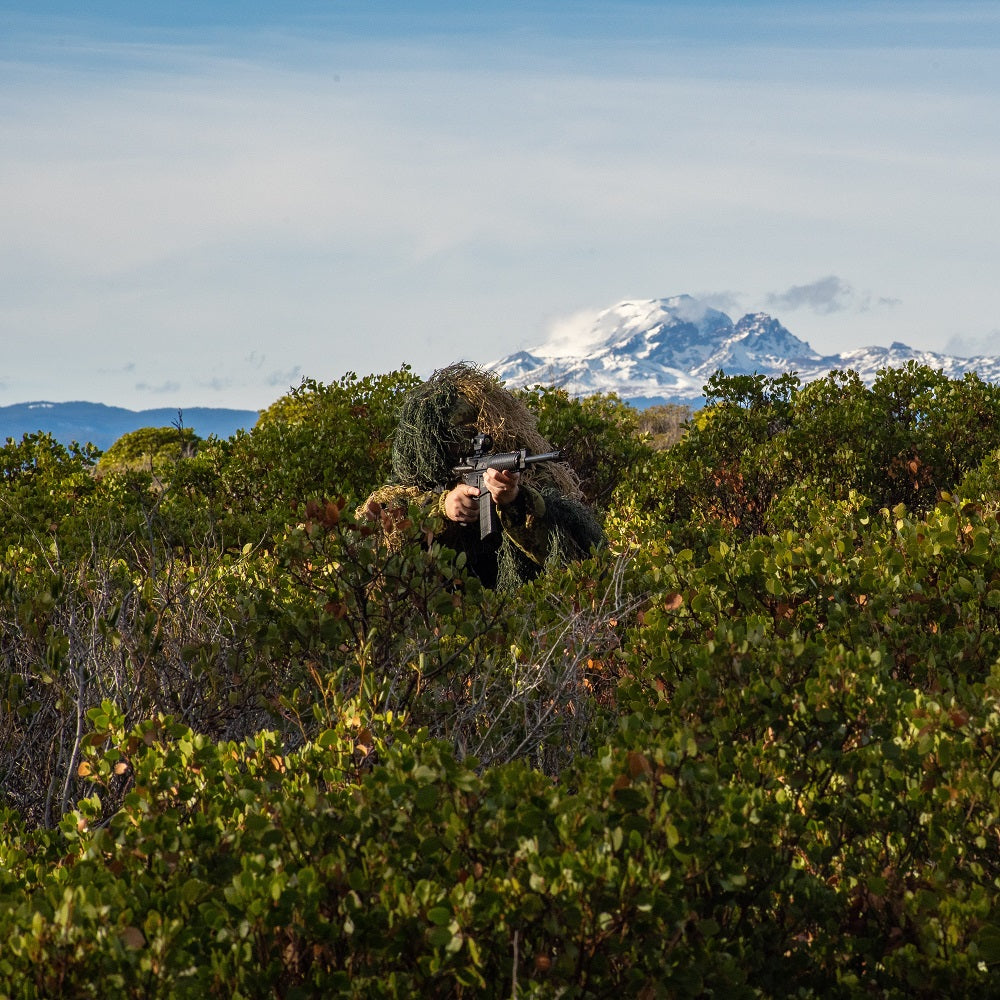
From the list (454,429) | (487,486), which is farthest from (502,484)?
(454,429)

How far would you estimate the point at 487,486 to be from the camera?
18.0 feet

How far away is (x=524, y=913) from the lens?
6.56ft

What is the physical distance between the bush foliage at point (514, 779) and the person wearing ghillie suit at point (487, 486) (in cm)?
69

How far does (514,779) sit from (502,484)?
10.5ft

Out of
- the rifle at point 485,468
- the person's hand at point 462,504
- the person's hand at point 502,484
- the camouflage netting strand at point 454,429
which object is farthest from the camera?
the camouflage netting strand at point 454,429

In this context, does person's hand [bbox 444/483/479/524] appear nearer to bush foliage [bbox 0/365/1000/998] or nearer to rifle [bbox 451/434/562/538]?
rifle [bbox 451/434/562/538]

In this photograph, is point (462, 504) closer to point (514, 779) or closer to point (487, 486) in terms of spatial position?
point (487, 486)

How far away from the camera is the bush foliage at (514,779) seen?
6.64ft

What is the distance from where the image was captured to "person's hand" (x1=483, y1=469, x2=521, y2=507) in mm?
5422

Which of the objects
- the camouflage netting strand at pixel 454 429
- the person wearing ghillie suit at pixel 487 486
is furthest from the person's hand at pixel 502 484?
the camouflage netting strand at pixel 454 429

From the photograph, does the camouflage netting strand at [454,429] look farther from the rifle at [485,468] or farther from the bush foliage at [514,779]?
the bush foliage at [514,779]

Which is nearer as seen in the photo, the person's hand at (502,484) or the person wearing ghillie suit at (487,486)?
the person's hand at (502,484)

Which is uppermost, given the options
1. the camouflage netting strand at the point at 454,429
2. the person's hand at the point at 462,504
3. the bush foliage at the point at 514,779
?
the camouflage netting strand at the point at 454,429

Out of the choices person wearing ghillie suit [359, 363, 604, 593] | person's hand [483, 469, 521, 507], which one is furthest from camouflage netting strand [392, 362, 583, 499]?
person's hand [483, 469, 521, 507]
